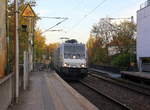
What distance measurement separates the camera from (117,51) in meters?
72.1

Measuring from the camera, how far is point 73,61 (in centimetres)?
3400

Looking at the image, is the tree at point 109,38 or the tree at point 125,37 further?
the tree at point 109,38

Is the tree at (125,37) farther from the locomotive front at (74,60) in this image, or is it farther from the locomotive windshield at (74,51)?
the locomotive front at (74,60)

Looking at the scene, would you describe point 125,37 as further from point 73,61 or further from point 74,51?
point 73,61

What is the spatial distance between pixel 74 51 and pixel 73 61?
1.47 meters

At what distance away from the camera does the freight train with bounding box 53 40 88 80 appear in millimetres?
33250

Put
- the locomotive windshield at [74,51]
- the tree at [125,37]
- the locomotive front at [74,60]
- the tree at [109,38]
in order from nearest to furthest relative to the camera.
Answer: the locomotive front at [74,60]
the locomotive windshield at [74,51]
the tree at [125,37]
the tree at [109,38]

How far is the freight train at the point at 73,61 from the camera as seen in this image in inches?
1309

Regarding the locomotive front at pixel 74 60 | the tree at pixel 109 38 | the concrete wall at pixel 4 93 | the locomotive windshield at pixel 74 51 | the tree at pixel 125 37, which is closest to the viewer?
the concrete wall at pixel 4 93

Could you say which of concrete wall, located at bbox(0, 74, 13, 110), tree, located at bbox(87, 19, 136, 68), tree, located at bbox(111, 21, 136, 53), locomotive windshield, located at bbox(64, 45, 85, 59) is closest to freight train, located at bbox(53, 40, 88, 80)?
locomotive windshield, located at bbox(64, 45, 85, 59)

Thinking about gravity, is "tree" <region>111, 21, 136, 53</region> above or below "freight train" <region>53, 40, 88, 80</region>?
above

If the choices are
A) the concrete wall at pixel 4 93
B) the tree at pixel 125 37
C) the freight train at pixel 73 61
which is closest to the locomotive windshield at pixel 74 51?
the freight train at pixel 73 61

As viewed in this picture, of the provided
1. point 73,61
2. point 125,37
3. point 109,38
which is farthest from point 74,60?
point 109,38

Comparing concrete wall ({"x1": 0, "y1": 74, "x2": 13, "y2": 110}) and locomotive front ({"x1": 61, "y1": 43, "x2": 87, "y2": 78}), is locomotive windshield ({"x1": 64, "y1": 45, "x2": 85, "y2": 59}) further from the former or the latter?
concrete wall ({"x1": 0, "y1": 74, "x2": 13, "y2": 110})
